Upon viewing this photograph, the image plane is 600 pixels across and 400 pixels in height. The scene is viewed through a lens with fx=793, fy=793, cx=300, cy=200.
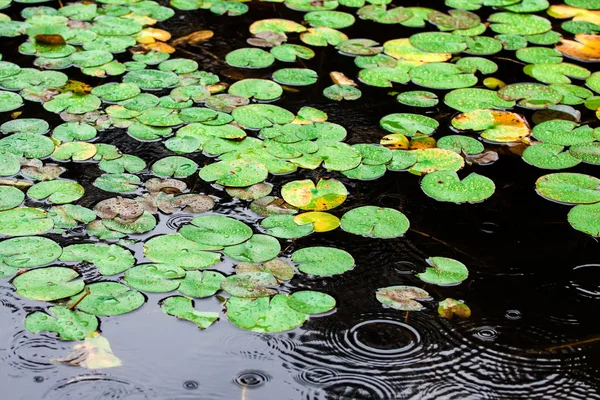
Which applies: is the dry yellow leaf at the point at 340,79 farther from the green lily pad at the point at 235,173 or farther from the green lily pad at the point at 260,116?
the green lily pad at the point at 235,173

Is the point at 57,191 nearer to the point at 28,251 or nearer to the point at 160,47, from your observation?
the point at 28,251

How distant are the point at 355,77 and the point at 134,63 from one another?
0.94m

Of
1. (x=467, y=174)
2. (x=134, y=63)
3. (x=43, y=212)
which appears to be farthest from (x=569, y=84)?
(x=43, y=212)

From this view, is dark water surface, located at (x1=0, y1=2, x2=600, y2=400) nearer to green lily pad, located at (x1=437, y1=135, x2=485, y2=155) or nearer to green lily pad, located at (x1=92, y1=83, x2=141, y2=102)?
green lily pad, located at (x1=437, y1=135, x2=485, y2=155)

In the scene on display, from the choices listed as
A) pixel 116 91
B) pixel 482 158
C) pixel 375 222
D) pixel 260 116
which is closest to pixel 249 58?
pixel 260 116

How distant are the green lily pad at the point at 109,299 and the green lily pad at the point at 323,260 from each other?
47cm

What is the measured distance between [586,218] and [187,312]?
4.39ft

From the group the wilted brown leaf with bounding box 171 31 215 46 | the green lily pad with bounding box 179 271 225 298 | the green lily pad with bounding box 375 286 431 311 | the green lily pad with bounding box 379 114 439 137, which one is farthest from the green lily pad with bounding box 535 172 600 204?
the wilted brown leaf with bounding box 171 31 215 46

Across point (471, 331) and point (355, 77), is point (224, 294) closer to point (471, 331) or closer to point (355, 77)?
point (471, 331)

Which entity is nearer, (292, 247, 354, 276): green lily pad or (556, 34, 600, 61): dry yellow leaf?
(292, 247, 354, 276): green lily pad

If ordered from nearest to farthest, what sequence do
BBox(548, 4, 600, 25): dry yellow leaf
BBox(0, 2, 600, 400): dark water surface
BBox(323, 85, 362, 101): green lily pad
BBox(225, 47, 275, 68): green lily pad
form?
BBox(0, 2, 600, 400): dark water surface, BBox(323, 85, 362, 101): green lily pad, BBox(225, 47, 275, 68): green lily pad, BBox(548, 4, 600, 25): dry yellow leaf

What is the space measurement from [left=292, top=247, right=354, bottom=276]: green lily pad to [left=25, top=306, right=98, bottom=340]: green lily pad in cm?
61

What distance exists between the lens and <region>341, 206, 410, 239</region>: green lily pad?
97.4 inches

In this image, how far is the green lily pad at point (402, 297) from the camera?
2.20 meters
